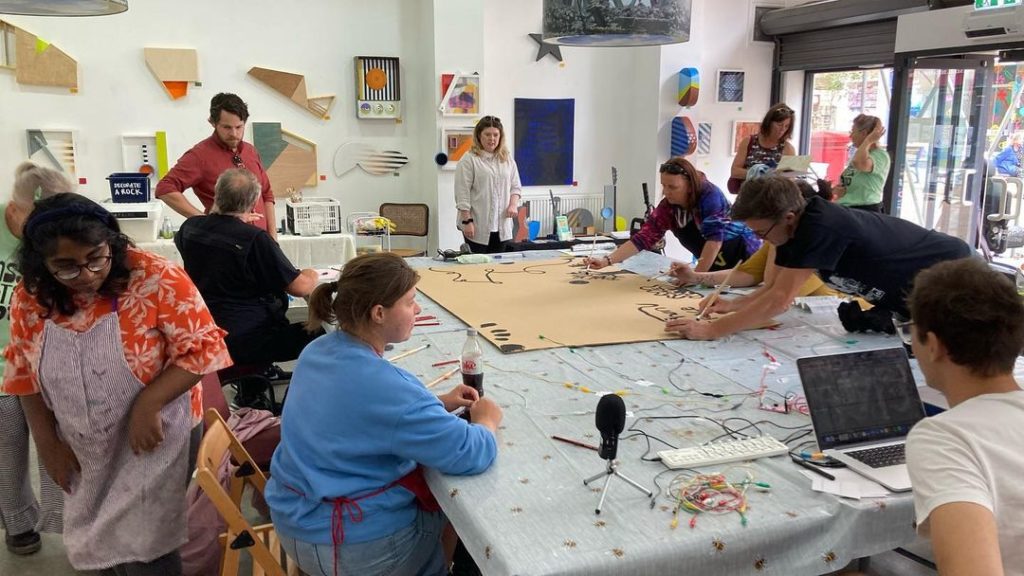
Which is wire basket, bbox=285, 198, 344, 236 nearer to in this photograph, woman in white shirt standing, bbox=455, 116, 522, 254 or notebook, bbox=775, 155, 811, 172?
woman in white shirt standing, bbox=455, 116, 522, 254

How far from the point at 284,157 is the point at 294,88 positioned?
0.56m

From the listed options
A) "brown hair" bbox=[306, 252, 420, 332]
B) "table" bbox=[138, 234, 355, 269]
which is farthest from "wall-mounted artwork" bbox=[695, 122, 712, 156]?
"brown hair" bbox=[306, 252, 420, 332]

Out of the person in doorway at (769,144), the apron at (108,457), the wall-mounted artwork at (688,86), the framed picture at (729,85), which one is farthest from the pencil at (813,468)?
the framed picture at (729,85)

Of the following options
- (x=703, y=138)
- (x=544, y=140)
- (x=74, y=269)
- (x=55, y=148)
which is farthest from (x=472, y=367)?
(x=703, y=138)

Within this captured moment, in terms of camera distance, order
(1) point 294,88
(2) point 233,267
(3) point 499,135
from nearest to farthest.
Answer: (2) point 233,267, (3) point 499,135, (1) point 294,88

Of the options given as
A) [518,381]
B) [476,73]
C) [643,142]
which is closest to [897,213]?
[643,142]

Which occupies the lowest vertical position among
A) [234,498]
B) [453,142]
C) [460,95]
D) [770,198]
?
[234,498]

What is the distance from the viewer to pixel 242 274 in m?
3.08

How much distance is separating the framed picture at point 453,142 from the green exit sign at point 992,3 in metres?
3.73

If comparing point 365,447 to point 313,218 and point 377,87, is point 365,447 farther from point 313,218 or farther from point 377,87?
point 377,87

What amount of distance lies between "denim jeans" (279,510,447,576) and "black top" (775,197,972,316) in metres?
1.53

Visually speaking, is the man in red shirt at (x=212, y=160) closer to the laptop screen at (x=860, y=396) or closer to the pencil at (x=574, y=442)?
the pencil at (x=574, y=442)

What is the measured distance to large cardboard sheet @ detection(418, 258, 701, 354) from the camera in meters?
2.80

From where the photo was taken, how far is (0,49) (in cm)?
530
